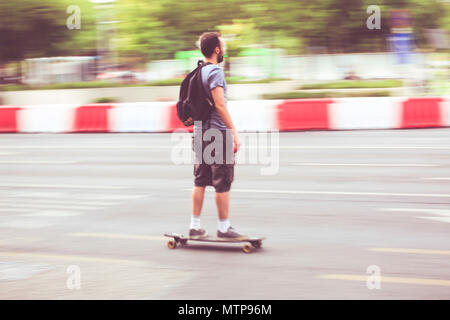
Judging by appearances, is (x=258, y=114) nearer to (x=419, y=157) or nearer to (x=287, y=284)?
(x=419, y=157)

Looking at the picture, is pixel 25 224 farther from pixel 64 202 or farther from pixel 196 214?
pixel 196 214

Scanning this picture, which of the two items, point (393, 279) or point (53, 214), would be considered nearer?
point (393, 279)

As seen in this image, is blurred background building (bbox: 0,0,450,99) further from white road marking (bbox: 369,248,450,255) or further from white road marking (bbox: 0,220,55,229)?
white road marking (bbox: 369,248,450,255)

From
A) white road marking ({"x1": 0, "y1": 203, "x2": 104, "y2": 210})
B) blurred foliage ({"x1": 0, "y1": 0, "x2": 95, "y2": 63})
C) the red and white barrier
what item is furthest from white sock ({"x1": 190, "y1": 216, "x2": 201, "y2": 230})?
blurred foliage ({"x1": 0, "y1": 0, "x2": 95, "y2": 63})

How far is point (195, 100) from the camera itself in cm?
589

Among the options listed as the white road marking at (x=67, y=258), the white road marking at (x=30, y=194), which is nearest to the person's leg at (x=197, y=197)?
the white road marking at (x=67, y=258)

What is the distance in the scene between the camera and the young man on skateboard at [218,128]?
5.81m

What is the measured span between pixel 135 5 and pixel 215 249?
42.7m

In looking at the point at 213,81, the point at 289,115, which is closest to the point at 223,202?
the point at 213,81

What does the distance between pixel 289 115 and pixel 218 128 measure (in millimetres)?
11130

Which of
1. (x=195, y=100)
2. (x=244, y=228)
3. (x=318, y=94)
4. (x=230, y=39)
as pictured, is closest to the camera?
(x=195, y=100)

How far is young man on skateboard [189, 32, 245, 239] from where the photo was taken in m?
5.81

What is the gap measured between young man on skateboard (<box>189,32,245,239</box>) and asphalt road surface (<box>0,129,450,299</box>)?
0.48 metres
